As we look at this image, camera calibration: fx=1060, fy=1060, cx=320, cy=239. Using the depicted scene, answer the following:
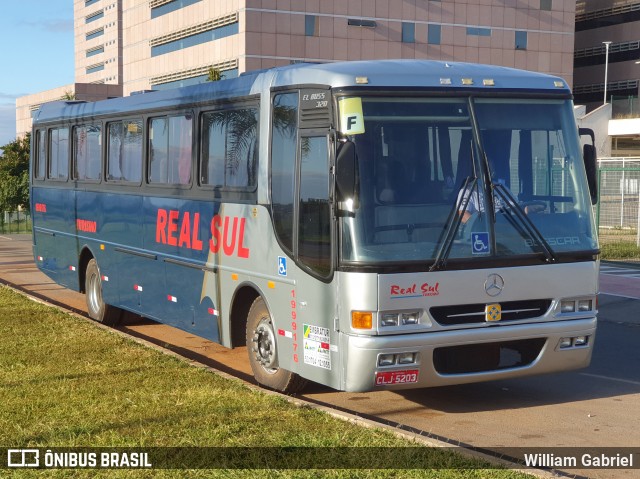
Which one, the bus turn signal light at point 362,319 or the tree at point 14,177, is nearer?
the bus turn signal light at point 362,319

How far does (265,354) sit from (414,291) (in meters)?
2.14

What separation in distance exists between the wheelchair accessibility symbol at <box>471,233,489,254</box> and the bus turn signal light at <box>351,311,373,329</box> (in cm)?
108

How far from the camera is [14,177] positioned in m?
67.8

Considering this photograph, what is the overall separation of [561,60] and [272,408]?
3146 inches

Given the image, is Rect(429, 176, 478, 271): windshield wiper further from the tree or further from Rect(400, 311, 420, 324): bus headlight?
the tree

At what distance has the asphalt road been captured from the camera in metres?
8.50

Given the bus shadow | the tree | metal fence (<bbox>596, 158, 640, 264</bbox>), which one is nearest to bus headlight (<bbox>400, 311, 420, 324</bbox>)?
the bus shadow

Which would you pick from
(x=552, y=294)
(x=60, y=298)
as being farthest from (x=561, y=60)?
(x=552, y=294)

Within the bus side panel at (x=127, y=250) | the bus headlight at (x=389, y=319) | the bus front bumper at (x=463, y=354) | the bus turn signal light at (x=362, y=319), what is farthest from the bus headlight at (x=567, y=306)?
the bus side panel at (x=127, y=250)

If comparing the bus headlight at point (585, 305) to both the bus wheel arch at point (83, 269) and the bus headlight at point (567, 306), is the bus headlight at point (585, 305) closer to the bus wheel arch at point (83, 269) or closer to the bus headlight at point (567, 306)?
the bus headlight at point (567, 306)

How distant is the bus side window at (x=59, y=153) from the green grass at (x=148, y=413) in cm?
506

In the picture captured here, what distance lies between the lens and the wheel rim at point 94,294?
1551 cm

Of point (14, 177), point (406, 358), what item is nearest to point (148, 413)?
point (406, 358)

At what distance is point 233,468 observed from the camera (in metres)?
7.07
